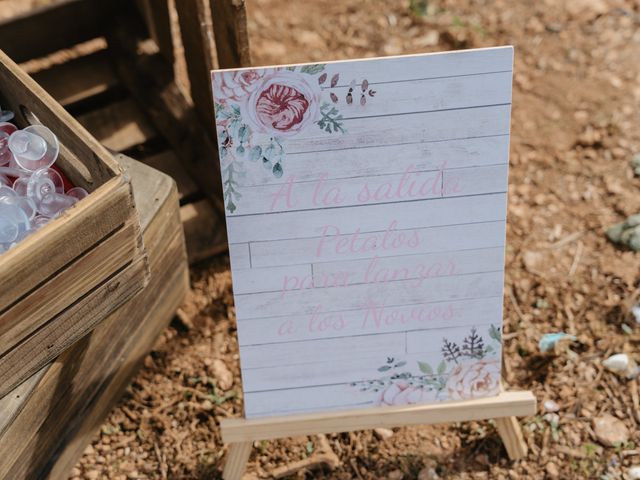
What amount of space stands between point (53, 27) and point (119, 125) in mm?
363

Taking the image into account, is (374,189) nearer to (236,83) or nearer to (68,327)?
(236,83)

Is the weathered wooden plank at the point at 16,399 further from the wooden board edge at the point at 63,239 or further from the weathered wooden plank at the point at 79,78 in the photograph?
the weathered wooden plank at the point at 79,78

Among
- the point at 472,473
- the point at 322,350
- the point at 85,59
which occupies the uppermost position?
the point at 85,59

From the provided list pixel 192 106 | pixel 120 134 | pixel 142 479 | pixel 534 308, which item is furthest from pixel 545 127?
pixel 142 479

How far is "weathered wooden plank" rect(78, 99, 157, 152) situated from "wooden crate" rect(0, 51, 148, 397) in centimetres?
78

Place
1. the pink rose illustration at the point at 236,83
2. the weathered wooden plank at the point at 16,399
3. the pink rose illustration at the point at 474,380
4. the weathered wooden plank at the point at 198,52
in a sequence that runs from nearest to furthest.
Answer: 1. the pink rose illustration at the point at 236,83
2. the weathered wooden plank at the point at 16,399
3. the pink rose illustration at the point at 474,380
4. the weathered wooden plank at the point at 198,52

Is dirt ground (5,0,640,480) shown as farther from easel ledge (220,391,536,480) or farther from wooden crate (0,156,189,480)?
easel ledge (220,391,536,480)

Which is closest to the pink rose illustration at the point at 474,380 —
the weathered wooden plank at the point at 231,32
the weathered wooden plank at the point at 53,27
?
the weathered wooden plank at the point at 231,32

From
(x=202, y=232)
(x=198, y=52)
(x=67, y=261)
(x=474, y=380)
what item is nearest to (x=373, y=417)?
(x=474, y=380)

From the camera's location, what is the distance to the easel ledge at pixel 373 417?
1.86 meters

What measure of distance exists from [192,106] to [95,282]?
3.40ft

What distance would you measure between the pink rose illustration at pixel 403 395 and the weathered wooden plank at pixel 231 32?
2.80 ft

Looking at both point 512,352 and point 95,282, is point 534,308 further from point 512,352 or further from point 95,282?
point 95,282

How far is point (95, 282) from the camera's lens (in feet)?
5.27
